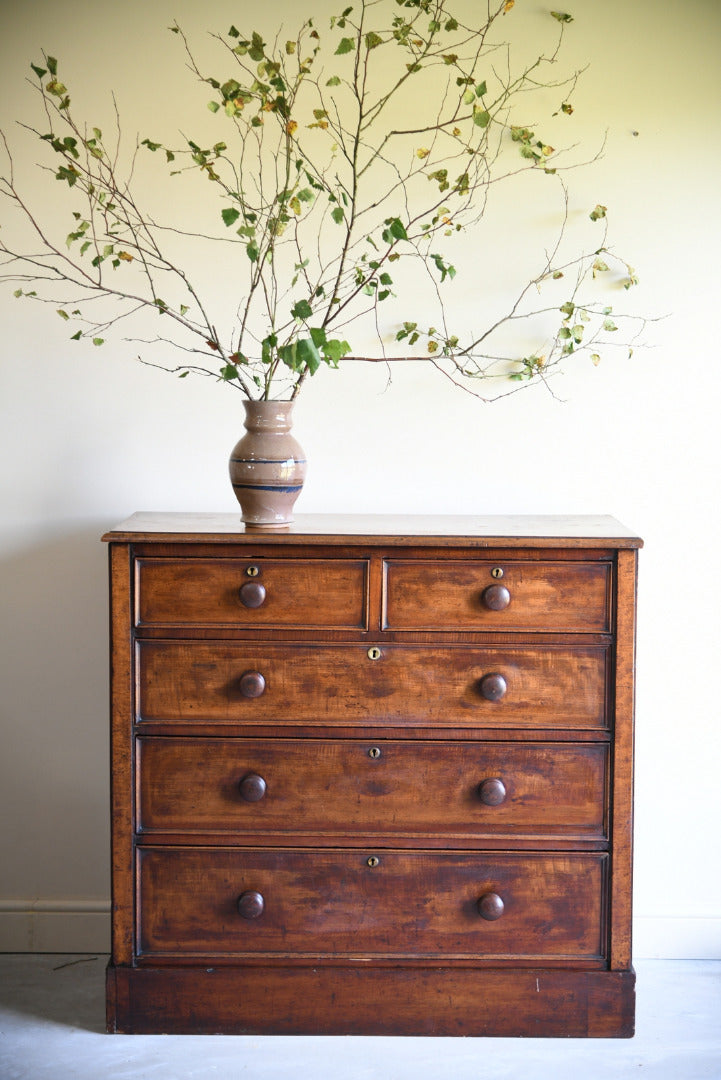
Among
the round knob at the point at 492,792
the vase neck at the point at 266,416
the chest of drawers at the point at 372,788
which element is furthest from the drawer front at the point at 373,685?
the vase neck at the point at 266,416

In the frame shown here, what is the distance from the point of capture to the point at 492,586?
2.28 metres

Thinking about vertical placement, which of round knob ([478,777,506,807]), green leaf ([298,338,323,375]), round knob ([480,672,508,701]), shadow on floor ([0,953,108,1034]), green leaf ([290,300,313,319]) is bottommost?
shadow on floor ([0,953,108,1034])

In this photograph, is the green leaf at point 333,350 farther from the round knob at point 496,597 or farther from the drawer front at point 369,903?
the drawer front at point 369,903

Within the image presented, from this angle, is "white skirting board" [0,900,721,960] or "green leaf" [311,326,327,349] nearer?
"green leaf" [311,326,327,349]

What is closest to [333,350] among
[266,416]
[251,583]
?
[266,416]

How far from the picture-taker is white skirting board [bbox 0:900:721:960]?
2771 millimetres

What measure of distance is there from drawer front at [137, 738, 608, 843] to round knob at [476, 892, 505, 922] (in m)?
0.14

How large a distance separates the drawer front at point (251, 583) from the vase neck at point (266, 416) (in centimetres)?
31

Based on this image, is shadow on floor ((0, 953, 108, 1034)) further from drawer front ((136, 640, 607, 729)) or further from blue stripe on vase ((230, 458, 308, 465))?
blue stripe on vase ((230, 458, 308, 465))

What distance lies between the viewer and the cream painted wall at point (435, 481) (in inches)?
107

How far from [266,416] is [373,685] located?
2.13 ft

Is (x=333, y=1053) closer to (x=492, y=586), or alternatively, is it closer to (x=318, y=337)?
(x=492, y=586)

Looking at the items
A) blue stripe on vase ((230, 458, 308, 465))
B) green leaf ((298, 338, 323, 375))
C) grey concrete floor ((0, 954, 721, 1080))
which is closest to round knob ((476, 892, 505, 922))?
grey concrete floor ((0, 954, 721, 1080))

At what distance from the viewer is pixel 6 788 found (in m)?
2.80
